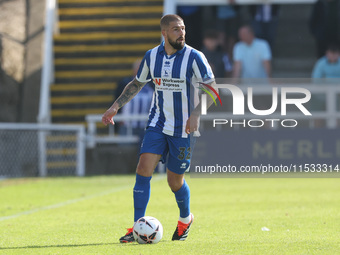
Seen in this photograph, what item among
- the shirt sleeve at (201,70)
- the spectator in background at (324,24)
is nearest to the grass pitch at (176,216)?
the shirt sleeve at (201,70)

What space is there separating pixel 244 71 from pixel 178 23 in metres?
10.9

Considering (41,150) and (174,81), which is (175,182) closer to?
(174,81)

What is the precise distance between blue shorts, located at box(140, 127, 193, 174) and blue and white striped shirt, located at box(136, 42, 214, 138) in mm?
51

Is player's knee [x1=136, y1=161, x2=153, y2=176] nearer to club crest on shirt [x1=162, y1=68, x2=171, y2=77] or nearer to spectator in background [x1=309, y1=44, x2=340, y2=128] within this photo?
club crest on shirt [x1=162, y1=68, x2=171, y2=77]

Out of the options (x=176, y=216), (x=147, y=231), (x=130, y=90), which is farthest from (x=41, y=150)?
(x=147, y=231)

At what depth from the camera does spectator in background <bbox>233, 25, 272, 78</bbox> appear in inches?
686

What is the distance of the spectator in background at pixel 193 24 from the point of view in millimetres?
19312

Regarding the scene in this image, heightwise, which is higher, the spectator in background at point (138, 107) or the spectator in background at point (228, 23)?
the spectator in background at point (228, 23)

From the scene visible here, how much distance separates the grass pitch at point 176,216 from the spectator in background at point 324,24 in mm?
5317

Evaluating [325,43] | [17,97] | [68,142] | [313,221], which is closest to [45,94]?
[17,97]

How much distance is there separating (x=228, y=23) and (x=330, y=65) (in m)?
4.44

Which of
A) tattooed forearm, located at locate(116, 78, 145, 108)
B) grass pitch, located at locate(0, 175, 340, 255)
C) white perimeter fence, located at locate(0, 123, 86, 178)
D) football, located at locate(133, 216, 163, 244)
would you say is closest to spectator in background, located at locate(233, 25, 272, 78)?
grass pitch, located at locate(0, 175, 340, 255)

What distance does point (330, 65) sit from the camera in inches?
695

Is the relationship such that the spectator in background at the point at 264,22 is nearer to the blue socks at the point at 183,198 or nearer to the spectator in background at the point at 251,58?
the spectator in background at the point at 251,58
